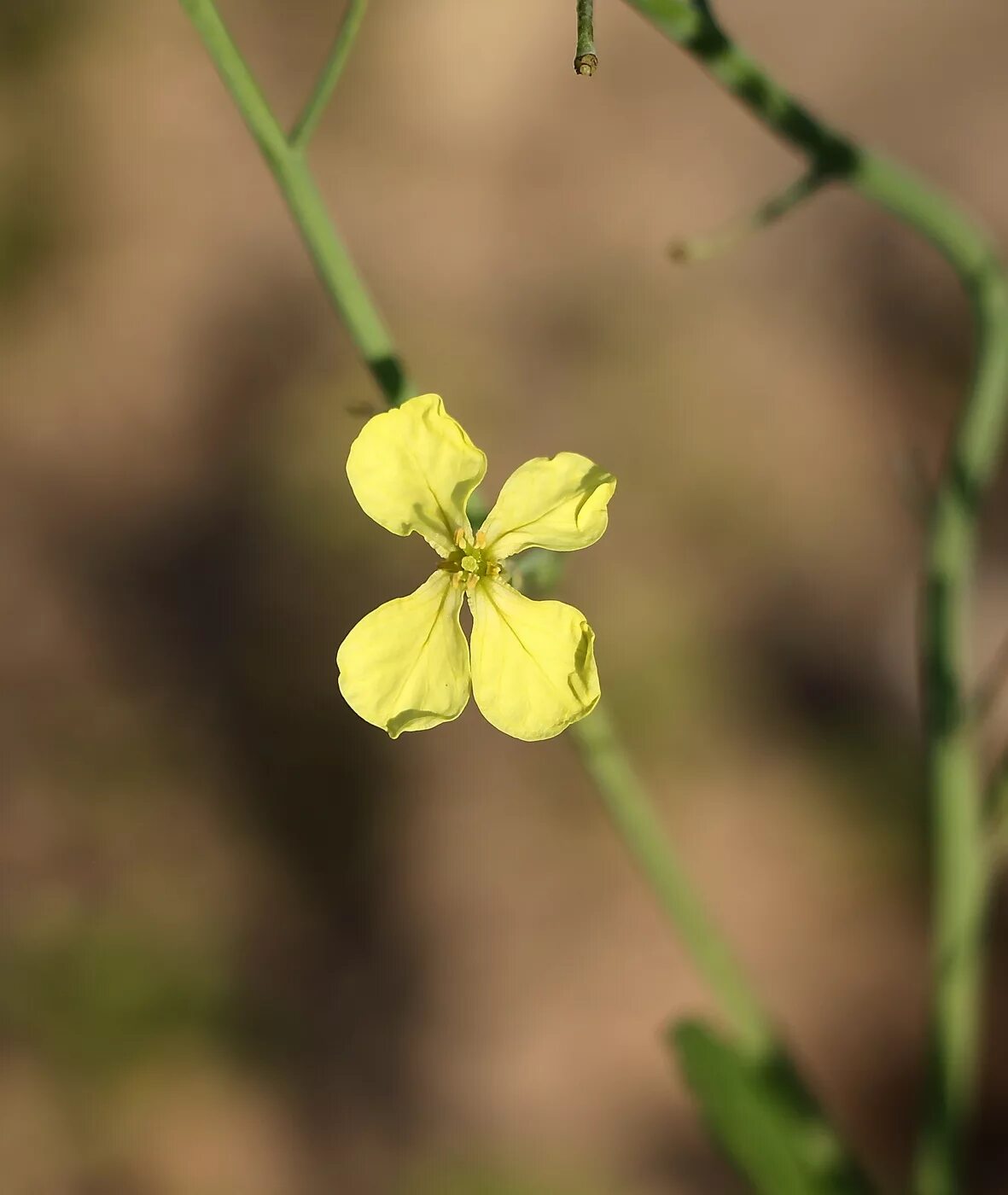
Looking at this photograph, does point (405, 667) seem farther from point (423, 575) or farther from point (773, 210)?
point (423, 575)

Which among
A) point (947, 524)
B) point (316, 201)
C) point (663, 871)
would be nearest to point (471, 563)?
point (316, 201)

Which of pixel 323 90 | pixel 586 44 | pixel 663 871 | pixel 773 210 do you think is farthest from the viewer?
pixel 663 871

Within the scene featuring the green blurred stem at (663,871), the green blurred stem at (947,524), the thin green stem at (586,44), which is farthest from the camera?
the green blurred stem at (663,871)

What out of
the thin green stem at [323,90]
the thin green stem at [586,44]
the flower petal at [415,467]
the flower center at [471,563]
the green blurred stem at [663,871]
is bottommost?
the green blurred stem at [663,871]

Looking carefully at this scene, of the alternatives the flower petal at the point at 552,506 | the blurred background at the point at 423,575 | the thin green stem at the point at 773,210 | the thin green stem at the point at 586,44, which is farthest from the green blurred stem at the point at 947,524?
the blurred background at the point at 423,575

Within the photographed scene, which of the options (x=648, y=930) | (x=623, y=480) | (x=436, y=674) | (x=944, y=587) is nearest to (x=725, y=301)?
(x=623, y=480)

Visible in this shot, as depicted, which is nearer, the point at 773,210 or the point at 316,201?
the point at 316,201

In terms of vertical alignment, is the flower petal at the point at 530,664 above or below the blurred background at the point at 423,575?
below

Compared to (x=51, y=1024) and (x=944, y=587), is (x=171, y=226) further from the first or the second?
(x=944, y=587)

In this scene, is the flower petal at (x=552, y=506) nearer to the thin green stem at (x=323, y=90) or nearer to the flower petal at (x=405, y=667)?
the flower petal at (x=405, y=667)
